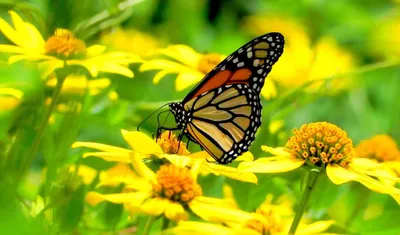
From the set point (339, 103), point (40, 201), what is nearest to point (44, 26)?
point (40, 201)

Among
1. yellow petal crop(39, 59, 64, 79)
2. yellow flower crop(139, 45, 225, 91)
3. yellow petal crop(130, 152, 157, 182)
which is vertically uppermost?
yellow flower crop(139, 45, 225, 91)

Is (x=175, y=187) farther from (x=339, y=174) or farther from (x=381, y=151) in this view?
(x=381, y=151)

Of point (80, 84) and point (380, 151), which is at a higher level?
point (80, 84)

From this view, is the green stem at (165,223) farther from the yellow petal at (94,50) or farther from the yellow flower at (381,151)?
the yellow flower at (381,151)

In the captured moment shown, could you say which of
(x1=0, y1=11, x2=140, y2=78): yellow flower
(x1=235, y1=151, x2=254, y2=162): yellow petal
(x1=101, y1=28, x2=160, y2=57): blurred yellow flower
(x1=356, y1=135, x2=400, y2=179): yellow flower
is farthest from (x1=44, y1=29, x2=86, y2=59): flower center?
(x1=101, y1=28, x2=160, y2=57): blurred yellow flower

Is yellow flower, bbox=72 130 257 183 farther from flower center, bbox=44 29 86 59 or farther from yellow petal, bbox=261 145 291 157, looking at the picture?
flower center, bbox=44 29 86 59

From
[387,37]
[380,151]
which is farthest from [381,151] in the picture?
[387,37]

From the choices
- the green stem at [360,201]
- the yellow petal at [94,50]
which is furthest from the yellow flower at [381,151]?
the yellow petal at [94,50]

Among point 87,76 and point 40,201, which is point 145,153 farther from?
Answer: point 87,76
